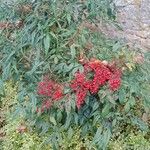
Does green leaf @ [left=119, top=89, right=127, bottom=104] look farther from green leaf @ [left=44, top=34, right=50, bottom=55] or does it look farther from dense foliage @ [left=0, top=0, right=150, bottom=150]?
green leaf @ [left=44, top=34, right=50, bottom=55]

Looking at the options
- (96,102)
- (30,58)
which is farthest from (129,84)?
(30,58)

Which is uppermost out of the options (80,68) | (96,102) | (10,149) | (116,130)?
(80,68)

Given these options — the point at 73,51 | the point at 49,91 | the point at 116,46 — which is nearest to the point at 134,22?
the point at 116,46

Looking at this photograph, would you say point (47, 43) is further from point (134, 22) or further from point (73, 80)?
point (134, 22)

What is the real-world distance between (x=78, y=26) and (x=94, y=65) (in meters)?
0.54

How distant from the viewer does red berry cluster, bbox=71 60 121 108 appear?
11.7 ft

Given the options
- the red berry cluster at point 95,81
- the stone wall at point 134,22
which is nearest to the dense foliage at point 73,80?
the red berry cluster at point 95,81

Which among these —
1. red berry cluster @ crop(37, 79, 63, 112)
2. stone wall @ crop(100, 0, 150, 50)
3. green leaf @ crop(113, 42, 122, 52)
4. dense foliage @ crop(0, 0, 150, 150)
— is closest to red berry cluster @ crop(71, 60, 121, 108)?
dense foliage @ crop(0, 0, 150, 150)

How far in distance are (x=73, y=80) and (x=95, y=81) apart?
0.69 ft

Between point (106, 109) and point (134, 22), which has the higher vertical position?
point (106, 109)

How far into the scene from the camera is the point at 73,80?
144 inches

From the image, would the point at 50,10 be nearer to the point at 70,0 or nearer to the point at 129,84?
the point at 70,0

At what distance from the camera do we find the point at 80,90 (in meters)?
3.59

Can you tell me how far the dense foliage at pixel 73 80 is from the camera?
3650mm
